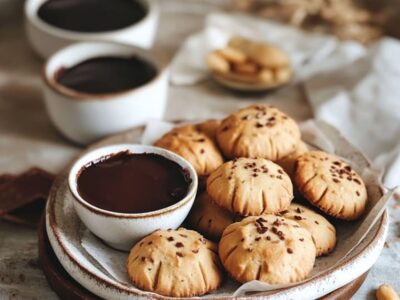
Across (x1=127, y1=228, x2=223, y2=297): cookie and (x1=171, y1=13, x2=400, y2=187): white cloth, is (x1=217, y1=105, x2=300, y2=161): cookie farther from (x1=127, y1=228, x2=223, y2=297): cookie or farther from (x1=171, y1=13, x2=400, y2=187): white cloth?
(x1=171, y1=13, x2=400, y2=187): white cloth

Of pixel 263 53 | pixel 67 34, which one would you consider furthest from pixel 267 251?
pixel 67 34

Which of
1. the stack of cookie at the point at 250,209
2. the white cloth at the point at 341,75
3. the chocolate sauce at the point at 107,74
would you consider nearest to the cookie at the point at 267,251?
the stack of cookie at the point at 250,209

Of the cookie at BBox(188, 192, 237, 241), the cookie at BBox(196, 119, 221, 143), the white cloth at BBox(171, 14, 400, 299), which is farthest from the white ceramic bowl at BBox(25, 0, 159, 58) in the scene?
the cookie at BBox(188, 192, 237, 241)

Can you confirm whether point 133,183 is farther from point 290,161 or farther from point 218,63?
point 218,63

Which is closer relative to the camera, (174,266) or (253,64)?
(174,266)

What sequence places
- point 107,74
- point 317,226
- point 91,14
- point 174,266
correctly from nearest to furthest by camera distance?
1. point 174,266
2. point 317,226
3. point 107,74
4. point 91,14

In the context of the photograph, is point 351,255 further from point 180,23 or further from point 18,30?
point 18,30

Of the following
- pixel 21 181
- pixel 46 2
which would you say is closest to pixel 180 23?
pixel 46 2
